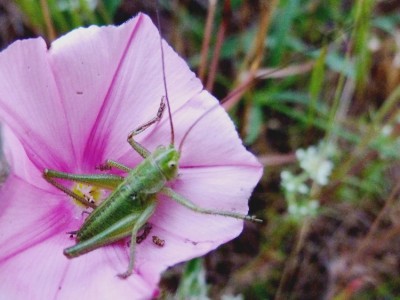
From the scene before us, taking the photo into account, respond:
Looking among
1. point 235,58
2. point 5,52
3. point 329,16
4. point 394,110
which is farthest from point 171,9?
point 5,52

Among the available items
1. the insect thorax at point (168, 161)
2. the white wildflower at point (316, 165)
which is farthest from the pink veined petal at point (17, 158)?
the white wildflower at point (316, 165)

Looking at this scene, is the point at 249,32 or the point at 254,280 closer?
the point at 254,280

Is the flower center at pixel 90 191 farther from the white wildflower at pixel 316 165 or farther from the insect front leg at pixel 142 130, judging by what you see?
the white wildflower at pixel 316 165

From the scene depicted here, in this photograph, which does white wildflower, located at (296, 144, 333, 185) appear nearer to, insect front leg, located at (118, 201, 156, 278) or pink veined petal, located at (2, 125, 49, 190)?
insect front leg, located at (118, 201, 156, 278)

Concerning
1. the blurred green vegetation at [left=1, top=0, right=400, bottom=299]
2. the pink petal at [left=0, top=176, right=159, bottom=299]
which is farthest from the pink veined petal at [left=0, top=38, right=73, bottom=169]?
the blurred green vegetation at [left=1, top=0, right=400, bottom=299]

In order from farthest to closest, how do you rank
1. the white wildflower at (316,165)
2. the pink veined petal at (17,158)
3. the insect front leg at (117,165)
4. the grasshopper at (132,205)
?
the white wildflower at (316,165), the insect front leg at (117,165), the grasshopper at (132,205), the pink veined petal at (17,158)

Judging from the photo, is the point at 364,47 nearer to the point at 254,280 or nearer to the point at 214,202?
the point at 254,280
